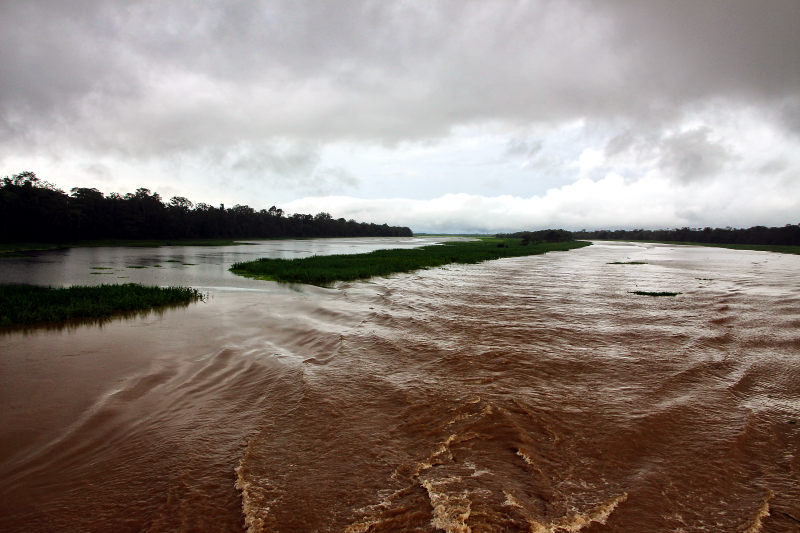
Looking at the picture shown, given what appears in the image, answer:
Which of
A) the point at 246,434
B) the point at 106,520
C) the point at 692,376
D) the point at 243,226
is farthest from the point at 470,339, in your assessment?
the point at 243,226

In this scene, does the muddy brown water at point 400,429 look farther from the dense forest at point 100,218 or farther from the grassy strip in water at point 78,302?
the dense forest at point 100,218

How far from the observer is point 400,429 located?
6.43 metres

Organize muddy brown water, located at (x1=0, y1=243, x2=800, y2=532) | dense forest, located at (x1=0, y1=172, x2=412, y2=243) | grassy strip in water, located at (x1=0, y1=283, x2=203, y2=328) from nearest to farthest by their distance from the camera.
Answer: muddy brown water, located at (x1=0, y1=243, x2=800, y2=532) → grassy strip in water, located at (x1=0, y1=283, x2=203, y2=328) → dense forest, located at (x1=0, y1=172, x2=412, y2=243)

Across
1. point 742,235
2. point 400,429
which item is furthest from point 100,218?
point 742,235

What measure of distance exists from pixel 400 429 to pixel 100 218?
113437 millimetres

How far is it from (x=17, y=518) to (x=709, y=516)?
25.9ft

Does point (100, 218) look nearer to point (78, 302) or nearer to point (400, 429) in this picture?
point (78, 302)

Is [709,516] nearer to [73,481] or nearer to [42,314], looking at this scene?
[73,481]

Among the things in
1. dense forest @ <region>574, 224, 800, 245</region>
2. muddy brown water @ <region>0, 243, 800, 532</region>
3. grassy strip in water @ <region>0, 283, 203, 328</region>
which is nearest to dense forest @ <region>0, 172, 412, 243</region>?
grassy strip in water @ <region>0, 283, 203, 328</region>

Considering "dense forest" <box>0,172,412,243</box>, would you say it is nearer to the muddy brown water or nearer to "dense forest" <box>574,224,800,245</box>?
the muddy brown water

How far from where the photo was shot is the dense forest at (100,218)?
7563 centimetres

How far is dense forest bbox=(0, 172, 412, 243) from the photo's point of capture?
7563cm

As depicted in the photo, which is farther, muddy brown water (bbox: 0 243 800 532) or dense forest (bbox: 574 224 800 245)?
dense forest (bbox: 574 224 800 245)

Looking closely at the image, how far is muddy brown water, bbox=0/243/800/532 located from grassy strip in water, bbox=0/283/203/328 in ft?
7.12
